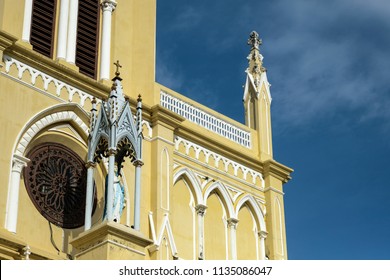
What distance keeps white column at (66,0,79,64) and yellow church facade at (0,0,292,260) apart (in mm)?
27

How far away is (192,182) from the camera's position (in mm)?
20891

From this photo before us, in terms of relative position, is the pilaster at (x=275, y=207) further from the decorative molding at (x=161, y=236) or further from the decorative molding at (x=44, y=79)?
the decorative molding at (x=44, y=79)

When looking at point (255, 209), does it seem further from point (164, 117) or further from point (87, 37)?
point (87, 37)

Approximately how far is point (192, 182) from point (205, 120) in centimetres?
177

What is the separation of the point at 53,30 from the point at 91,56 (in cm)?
94

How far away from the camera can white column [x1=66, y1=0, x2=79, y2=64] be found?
20.0 m

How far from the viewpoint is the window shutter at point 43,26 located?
64.6 ft

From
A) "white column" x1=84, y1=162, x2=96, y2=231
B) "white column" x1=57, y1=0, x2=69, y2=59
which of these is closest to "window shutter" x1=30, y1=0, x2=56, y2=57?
"white column" x1=57, y1=0, x2=69, y2=59

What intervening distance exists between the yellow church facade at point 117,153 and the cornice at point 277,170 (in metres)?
0.02

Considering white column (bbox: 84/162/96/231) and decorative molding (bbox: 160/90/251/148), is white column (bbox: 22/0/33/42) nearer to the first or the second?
white column (bbox: 84/162/96/231)

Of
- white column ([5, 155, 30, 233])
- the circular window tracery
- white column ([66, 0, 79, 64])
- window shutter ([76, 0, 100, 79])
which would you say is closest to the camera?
white column ([5, 155, 30, 233])

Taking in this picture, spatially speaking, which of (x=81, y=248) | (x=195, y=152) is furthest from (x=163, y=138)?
(x=81, y=248)

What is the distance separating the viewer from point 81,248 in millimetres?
16719

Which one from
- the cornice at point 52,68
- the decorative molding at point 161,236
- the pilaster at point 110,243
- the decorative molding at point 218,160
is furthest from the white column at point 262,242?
the pilaster at point 110,243
